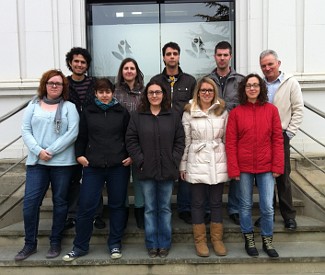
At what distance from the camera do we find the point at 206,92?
12.4 ft

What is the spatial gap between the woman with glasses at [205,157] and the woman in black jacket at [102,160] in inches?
25.6

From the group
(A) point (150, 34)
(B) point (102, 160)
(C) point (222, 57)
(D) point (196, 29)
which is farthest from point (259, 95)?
(A) point (150, 34)

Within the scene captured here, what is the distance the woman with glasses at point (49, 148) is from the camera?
3.82 metres

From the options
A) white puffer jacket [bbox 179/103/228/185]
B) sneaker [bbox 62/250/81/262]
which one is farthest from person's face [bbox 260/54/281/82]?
sneaker [bbox 62/250/81/262]

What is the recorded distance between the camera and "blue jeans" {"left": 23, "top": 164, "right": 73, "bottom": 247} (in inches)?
152

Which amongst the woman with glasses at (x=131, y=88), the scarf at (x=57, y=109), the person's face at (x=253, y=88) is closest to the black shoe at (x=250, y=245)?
the woman with glasses at (x=131, y=88)

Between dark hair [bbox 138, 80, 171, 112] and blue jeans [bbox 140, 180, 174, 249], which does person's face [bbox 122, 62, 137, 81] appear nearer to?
dark hair [bbox 138, 80, 171, 112]

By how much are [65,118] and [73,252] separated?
1.40 metres

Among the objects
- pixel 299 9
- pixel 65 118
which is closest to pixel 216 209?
pixel 65 118

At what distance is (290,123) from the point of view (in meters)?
4.05

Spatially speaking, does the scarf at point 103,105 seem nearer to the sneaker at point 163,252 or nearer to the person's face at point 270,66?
the sneaker at point 163,252

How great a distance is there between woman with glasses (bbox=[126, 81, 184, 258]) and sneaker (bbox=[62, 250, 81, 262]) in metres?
0.77

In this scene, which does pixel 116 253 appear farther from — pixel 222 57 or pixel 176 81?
pixel 222 57

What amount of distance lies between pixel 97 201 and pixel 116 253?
588 millimetres
